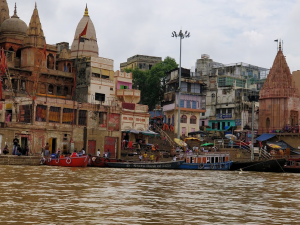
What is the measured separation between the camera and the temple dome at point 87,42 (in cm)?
5631

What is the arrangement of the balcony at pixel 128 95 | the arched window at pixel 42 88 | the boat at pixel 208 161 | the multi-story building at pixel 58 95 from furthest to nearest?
the balcony at pixel 128 95 < the arched window at pixel 42 88 < the multi-story building at pixel 58 95 < the boat at pixel 208 161

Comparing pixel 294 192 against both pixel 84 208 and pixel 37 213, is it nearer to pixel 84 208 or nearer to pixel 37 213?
pixel 84 208

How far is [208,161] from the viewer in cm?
3956

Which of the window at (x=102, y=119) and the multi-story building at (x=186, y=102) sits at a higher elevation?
the multi-story building at (x=186, y=102)

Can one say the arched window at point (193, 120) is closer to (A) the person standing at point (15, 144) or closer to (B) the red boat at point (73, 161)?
(A) the person standing at point (15, 144)

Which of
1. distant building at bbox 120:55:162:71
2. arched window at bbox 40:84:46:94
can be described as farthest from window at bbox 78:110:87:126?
distant building at bbox 120:55:162:71

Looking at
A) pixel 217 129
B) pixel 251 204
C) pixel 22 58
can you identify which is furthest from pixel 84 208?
Answer: pixel 217 129

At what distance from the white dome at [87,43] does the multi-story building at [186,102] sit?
10.4 m

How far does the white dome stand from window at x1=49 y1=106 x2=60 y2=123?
1499 centimetres

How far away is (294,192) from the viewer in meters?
20.0

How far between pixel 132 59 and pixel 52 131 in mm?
43964

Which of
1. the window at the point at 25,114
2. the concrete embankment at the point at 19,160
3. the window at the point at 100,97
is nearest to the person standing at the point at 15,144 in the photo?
the window at the point at 25,114

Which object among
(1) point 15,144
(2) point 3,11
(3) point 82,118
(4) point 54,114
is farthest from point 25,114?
(2) point 3,11

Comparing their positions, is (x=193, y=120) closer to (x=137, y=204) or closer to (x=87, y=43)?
(x=87, y=43)
